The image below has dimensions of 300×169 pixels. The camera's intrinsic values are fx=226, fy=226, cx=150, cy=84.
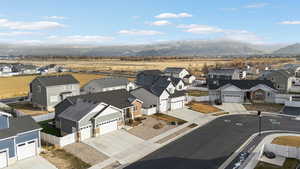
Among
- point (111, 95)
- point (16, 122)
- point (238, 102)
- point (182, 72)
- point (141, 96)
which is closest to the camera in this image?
point (16, 122)

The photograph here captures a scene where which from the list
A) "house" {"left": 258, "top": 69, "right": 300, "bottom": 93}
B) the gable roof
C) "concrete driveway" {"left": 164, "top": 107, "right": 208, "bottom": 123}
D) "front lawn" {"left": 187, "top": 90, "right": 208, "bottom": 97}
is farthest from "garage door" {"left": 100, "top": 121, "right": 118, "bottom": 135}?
"house" {"left": 258, "top": 69, "right": 300, "bottom": 93}

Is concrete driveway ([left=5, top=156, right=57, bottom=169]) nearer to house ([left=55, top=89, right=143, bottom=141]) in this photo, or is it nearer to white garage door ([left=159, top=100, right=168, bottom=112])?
house ([left=55, top=89, right=143, bottom=141])

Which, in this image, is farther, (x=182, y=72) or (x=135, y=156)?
(x=182, y=72)

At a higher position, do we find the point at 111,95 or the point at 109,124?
the point at 111,95

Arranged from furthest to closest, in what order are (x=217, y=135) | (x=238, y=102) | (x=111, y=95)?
(x=238, y=102), (x=111, y=95), (x=217, y=135)

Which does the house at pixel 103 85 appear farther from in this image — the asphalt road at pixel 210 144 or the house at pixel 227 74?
the house at pixel 227 74

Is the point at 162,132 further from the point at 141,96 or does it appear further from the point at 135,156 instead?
the point at 141,96

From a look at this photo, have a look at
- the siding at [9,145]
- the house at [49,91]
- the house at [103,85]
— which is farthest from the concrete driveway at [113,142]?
the house at [103,85]

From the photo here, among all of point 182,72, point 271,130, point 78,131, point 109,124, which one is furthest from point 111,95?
point 182,72
